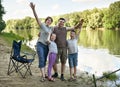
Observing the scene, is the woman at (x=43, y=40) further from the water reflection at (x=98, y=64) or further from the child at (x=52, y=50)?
the water reflection at (x=98, y=64)

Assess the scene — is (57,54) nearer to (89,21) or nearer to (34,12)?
(34,12)

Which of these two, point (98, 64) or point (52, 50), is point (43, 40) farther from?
point (98, 64)

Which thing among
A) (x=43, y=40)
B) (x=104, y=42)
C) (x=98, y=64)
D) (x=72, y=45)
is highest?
(x=43, y=40)

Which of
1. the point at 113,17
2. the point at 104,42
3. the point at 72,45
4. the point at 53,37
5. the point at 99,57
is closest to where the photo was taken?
the point at 53,37

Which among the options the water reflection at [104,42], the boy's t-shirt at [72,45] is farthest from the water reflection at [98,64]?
the boy's t-shirt at [72,45]

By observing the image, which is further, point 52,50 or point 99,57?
point 99,57

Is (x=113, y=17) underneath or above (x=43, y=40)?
above

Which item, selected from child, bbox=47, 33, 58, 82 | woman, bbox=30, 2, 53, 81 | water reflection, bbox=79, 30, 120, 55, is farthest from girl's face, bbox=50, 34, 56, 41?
water reflection, bbox=79, 30, 120, 55

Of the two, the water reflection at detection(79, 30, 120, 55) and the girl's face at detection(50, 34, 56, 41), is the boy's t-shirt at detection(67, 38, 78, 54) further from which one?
the water reflection at detection(79, 30, 120, 55)

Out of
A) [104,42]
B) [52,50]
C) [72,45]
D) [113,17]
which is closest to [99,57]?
[72,45]

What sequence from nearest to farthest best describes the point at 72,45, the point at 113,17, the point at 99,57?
the point at 72,45 → the point at 99,57 → the point at 113,17

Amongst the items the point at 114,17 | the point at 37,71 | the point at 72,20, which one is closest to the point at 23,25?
the point at 72,20

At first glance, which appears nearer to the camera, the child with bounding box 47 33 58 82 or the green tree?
the child with bounding box 47 33 58 82

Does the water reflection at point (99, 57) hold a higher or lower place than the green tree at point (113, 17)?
lower
